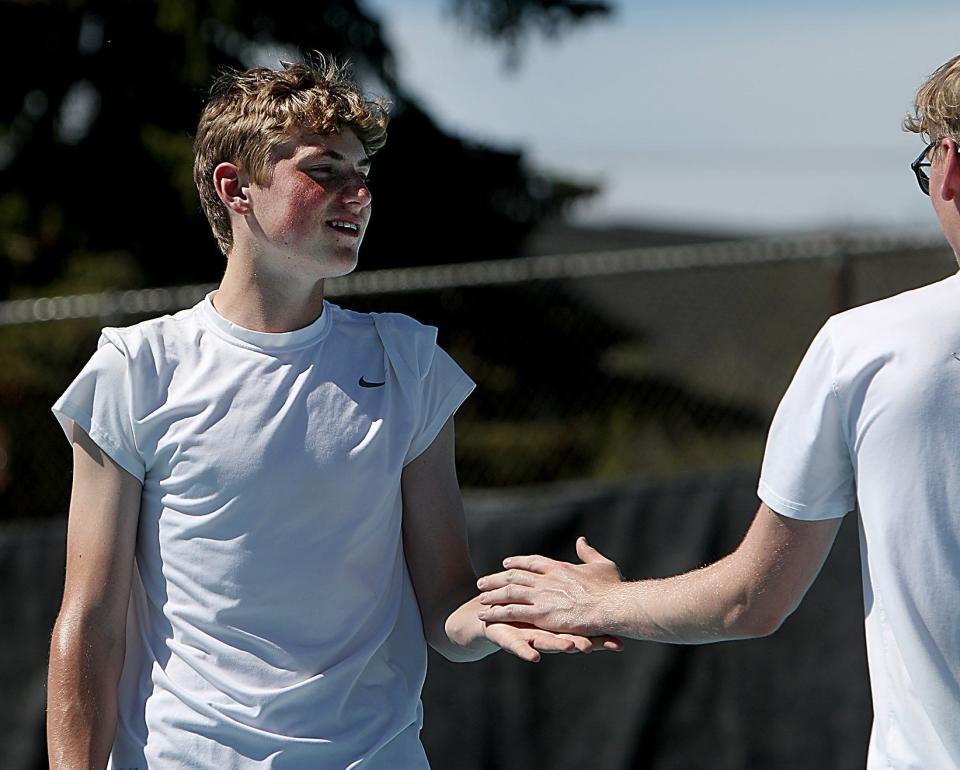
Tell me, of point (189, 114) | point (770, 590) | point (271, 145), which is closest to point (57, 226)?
point (189, 114)

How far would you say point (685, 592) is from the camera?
8.14 feet

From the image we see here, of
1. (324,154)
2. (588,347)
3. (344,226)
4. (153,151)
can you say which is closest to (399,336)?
(344,226)

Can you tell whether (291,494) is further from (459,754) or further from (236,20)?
(236,20)

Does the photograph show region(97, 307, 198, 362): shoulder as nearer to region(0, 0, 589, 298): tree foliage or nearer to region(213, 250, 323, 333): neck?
region(213, 250, 323, 333): neck

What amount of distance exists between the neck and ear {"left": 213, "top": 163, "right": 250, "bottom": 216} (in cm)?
10

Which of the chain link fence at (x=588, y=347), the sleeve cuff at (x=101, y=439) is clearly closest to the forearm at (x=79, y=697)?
the sleeve cuff at (x=101, y=439)

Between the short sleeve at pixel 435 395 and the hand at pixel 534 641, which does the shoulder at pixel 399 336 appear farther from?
the hand at pixel 534 641

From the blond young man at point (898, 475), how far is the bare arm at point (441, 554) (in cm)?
67

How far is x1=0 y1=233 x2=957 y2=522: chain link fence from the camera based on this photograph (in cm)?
563

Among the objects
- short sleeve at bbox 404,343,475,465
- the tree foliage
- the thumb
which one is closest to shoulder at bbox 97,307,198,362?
short sleeve at bbox 404,343,475,465

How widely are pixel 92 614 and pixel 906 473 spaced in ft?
4.82

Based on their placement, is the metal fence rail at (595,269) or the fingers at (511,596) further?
the metal fence rail at (595,269)

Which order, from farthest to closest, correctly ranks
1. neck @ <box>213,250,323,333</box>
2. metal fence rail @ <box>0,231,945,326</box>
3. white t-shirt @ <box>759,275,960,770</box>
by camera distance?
metal fence rail @ <box>0,231,945,326</box> → neck @ <box>213,250,323,333</box> → white t-shirt @ <box>759,275,960,770</box>

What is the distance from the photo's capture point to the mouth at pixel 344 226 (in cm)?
268
